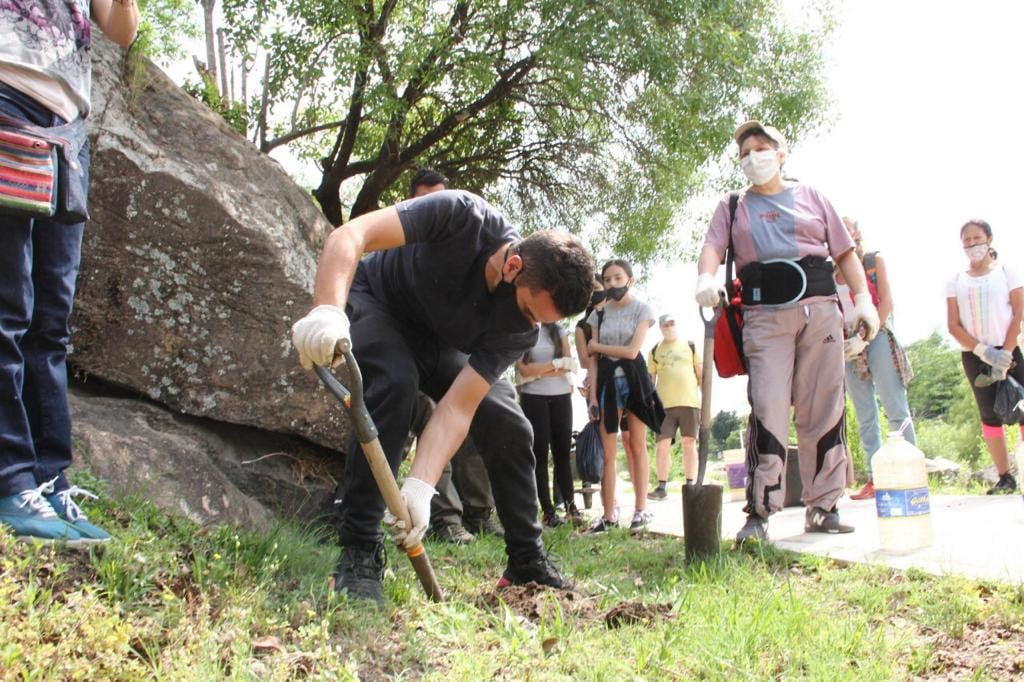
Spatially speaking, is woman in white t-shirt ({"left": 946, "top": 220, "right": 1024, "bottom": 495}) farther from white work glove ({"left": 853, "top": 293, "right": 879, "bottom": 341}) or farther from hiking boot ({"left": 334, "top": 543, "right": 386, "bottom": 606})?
hiking boot ({"left": 334, "top": 543, "right": 386, "bottom": 606})

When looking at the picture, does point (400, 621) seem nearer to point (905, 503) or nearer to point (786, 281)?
point (905, 503)

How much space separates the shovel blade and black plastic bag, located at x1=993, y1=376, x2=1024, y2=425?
10.9 feet

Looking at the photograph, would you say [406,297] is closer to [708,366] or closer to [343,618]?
[343,618]

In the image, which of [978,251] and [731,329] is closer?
[731,329]

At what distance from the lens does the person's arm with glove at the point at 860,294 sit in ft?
14.8

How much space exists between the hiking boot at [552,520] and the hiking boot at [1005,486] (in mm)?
3033

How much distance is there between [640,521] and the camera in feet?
18.4

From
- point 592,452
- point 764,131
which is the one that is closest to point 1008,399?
point 592,452

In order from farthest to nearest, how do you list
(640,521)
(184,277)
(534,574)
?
(640,521), (184,277), (534,574)

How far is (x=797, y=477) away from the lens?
6.99 metres

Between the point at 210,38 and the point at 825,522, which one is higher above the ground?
the point at 210,38

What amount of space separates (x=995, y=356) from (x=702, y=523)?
11.6 feet

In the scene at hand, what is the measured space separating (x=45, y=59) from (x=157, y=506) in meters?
1.76

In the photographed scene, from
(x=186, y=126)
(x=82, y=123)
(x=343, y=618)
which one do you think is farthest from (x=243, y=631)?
A: (x=186, y=126)
